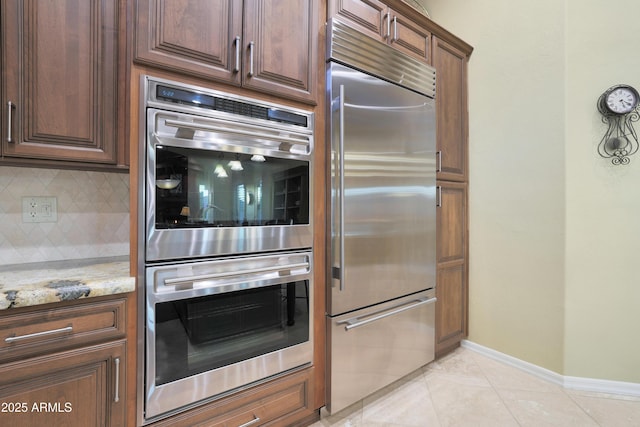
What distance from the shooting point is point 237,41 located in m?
1.29

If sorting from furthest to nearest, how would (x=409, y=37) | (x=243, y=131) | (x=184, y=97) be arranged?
(x=409, y=37) → (x=243, y=131) → (x=184, y=97)

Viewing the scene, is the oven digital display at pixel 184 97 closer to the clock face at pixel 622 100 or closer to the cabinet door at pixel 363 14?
the cabinet door at pixel 363 14

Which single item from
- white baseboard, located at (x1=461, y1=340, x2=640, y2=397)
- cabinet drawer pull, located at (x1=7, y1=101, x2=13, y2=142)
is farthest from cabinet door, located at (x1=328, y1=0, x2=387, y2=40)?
white baseboard, located at (x1=461, y1=340, x2=640, y2=397)

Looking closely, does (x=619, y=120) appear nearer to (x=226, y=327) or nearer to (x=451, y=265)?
(x=451, y=265)

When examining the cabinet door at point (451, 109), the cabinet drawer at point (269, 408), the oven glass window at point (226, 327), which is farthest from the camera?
the cabinet door at point (451, 109)

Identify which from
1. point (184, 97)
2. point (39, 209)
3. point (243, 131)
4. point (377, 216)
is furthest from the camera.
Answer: point (377, 216)

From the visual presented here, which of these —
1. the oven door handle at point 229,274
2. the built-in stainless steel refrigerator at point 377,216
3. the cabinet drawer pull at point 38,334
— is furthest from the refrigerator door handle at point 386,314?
the cabinet drawer pull at point 38,334

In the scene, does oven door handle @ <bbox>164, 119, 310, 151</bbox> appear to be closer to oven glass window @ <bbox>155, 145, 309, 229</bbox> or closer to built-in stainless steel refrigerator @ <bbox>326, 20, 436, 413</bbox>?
oven glass window @ <bbox>155, 145, 309, 229</bbox>

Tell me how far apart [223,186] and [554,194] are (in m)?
2.20

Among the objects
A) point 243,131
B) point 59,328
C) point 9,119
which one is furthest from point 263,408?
point 9,119

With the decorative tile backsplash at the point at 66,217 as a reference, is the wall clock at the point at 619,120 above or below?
above

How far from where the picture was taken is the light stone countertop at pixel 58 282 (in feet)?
3.03

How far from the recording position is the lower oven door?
1.13 meters

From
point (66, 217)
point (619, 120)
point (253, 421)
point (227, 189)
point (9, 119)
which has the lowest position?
point (253, 421)
